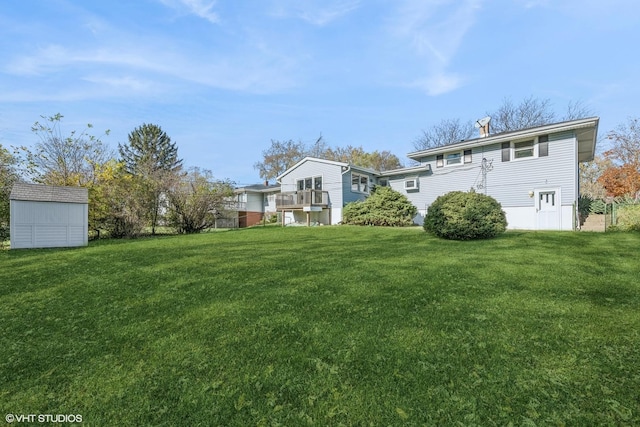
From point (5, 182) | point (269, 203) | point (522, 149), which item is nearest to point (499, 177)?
point (522, 149)

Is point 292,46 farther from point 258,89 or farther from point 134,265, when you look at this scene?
point 134,265

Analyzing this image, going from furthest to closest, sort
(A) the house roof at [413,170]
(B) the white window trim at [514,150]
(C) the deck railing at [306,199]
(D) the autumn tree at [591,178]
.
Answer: (D) the autumn tree at [591,178] < (C) the deck railing at [306,199] < (A) the house roof at [413,170] < (B) the white window trim at [514,150]

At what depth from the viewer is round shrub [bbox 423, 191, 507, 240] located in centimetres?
897

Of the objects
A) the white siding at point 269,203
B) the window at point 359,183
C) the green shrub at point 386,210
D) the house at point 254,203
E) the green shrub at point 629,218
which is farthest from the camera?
the white siding at point 269,203

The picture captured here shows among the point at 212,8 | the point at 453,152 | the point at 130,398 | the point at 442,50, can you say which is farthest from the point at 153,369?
the point at 453,152

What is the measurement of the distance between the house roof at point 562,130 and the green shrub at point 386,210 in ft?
11.3

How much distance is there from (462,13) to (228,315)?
1220 centimetres

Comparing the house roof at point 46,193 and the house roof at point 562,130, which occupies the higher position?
the house roof at point 562,130

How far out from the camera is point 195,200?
50.9ft

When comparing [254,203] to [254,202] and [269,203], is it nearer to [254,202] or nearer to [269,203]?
[254,202]

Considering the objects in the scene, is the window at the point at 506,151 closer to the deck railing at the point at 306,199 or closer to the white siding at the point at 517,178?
the white siding at the point at 517,178

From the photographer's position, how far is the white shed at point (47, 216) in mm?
9648

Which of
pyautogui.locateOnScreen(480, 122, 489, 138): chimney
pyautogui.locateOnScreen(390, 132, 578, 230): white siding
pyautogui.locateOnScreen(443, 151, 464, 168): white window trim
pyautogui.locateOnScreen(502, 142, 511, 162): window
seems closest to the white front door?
pyautogui.locateOnScreen(390, 132, 578, 230): white siding

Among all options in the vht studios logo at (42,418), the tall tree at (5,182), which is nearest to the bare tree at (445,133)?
the tall tree at (5,182)
